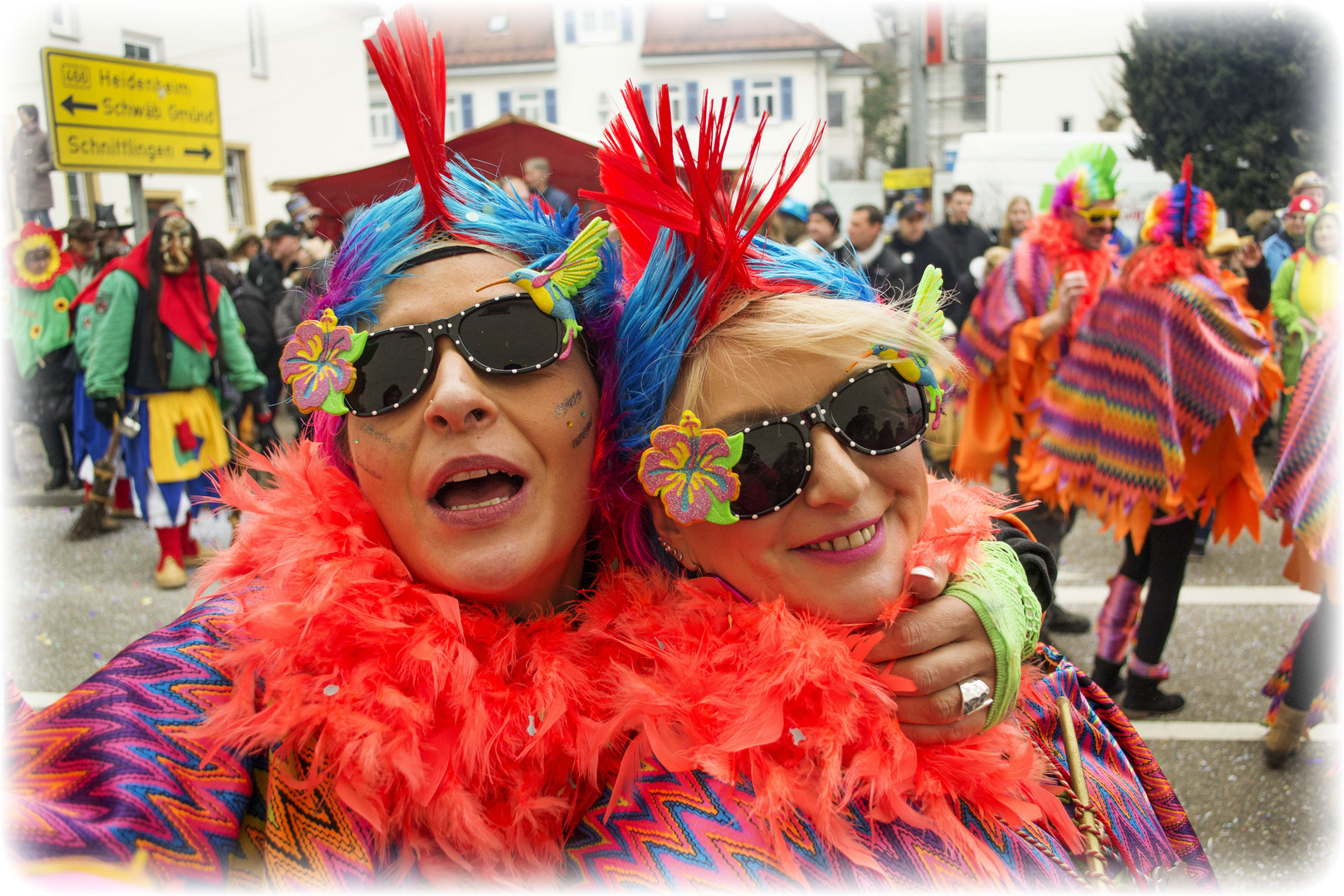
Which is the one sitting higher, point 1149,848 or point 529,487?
point 529,487

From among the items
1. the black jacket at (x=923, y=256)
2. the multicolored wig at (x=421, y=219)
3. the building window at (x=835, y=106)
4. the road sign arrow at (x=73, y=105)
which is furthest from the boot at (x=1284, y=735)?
the building window at (x=835, y=106)

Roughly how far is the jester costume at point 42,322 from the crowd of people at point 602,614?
651cm

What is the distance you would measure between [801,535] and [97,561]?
19.1ft

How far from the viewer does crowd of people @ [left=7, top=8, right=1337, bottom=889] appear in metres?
1.28

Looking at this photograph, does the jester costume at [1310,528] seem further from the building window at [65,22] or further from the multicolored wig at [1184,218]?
the building window at [65,22]

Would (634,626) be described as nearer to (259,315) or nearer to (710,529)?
(710,529)

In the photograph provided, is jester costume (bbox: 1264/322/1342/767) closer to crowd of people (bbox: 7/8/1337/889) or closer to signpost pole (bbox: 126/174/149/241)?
crowd of people (bbox: 7/8/1337/889)

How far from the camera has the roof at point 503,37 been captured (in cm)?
2094

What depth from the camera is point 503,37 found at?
21.6 metres

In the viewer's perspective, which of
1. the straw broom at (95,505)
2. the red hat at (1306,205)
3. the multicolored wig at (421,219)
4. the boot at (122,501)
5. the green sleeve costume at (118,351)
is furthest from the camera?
the red hat at (1306,205)

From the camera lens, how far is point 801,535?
1.41 m

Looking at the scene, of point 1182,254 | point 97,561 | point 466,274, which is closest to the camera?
point 466,274

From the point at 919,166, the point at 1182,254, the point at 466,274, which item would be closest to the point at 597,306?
the point at 466,274

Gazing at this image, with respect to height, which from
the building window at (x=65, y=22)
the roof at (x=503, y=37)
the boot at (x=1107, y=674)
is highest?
the roof at (x=503, y=37)
